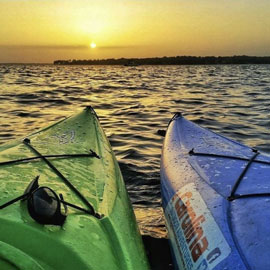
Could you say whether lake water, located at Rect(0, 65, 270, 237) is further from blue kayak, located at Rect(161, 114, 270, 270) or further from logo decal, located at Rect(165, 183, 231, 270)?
logo decal, located at Rect(165, 183, 231, 270)

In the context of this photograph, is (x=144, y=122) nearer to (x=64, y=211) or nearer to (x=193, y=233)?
(x=193, y=233)

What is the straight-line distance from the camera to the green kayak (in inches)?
93.1

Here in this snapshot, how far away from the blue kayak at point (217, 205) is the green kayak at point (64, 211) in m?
0.44

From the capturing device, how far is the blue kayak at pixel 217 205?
2785mm

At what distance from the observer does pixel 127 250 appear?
110 inches

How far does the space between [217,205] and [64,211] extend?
1379mm

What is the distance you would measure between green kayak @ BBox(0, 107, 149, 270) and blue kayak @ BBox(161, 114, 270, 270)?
1.44ft

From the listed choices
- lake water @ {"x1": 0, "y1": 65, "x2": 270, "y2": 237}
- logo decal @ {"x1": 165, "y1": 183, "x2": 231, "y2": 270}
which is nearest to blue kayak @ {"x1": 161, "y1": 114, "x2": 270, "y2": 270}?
logo decal @ {"x1": 165, "y1": 183, "x2": 231, "y2": 270}

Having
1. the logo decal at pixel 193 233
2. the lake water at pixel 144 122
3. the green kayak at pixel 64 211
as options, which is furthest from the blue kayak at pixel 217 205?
the lake water at pixel 144 122

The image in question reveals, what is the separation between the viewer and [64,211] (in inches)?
114

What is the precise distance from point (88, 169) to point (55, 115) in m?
8.37

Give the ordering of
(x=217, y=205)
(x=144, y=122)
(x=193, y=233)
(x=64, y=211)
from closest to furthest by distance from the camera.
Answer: (x=64, y=211) < (x=193, y=233) < (x=217, y=205) < (x=144, y=122)

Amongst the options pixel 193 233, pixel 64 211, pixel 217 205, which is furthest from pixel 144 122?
pixel 64 211

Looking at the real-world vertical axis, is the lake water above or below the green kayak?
below
